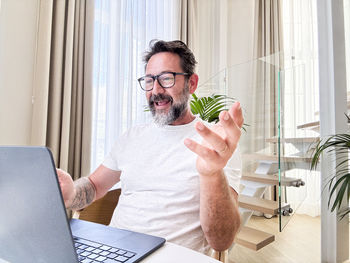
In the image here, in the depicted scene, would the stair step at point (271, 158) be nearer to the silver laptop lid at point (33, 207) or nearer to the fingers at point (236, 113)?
the fingers at point (236, 113)

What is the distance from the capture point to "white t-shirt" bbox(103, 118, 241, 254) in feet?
2.87

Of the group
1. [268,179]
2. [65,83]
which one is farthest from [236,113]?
[65,83]

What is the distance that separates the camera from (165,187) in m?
0.92

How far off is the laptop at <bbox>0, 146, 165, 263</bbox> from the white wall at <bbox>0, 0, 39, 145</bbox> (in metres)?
1.52

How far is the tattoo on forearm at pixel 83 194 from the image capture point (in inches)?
38.7

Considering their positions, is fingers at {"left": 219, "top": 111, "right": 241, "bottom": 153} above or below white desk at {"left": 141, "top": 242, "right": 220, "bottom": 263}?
above

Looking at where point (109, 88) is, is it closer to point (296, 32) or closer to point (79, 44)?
point (79, 44)

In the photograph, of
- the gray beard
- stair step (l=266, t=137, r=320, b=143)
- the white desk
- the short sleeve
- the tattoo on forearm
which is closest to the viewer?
the white desk

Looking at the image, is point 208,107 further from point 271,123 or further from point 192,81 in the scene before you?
point 192,81

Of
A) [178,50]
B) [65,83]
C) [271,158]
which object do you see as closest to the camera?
[178,50]

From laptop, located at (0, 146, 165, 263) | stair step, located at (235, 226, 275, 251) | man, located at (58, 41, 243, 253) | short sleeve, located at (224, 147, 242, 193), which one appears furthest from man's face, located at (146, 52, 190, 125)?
stair step, located at (235, 226, 275, 251)

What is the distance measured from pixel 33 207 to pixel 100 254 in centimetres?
22

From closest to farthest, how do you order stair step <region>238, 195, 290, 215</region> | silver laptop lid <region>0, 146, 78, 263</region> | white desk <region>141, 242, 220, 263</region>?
1. silver laptop lid <region>0, 146, 78, 263</region>
2. white desk <region>141, 242, 220, 263</region>
3. stair step <region>238, 195, 290, 215</region>

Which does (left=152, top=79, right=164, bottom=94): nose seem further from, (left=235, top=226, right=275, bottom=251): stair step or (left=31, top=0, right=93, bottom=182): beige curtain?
(left=235, top=226, right=275, bottom=251): stair step
